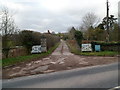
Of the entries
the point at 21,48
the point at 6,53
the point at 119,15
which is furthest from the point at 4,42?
the point at 119,15

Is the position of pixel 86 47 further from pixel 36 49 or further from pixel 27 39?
pixel 27 39

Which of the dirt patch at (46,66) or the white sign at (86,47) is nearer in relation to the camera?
the dirt patch at (46,66)

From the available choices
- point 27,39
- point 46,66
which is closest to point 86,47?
Result: point 27,39

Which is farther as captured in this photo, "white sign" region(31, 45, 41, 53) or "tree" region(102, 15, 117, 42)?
"tree" region(102, 15, 117, 42)

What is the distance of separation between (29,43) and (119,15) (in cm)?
2015

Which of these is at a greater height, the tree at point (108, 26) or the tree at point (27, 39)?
the tree at point (108, 26)

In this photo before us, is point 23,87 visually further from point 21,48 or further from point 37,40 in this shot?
point 37,40

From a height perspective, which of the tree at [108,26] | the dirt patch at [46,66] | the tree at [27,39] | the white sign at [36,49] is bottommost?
the dirt patch at [46,66]

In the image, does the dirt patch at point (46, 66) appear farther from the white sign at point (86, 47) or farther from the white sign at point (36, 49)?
the white sign at point (36, 49)

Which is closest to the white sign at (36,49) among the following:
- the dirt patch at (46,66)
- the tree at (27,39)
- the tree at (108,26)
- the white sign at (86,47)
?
the tree at (27,39)

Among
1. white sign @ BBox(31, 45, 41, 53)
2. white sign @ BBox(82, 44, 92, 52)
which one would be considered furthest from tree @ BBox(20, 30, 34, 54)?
white sign @ BBox(82, 44, 92, 52)

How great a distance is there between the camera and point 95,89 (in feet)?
23.1

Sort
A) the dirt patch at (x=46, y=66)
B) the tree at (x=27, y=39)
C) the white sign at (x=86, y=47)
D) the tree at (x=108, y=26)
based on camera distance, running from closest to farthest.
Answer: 1. the dirt patch at (x=46, y=66)
2. the tree at (x=27, y=39)
3. the white sign at (x=86, y=47)
4. the tree at (x=108, y=26)

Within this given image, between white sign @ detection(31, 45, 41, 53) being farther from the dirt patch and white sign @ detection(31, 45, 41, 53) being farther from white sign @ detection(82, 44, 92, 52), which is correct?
the dirt patch
